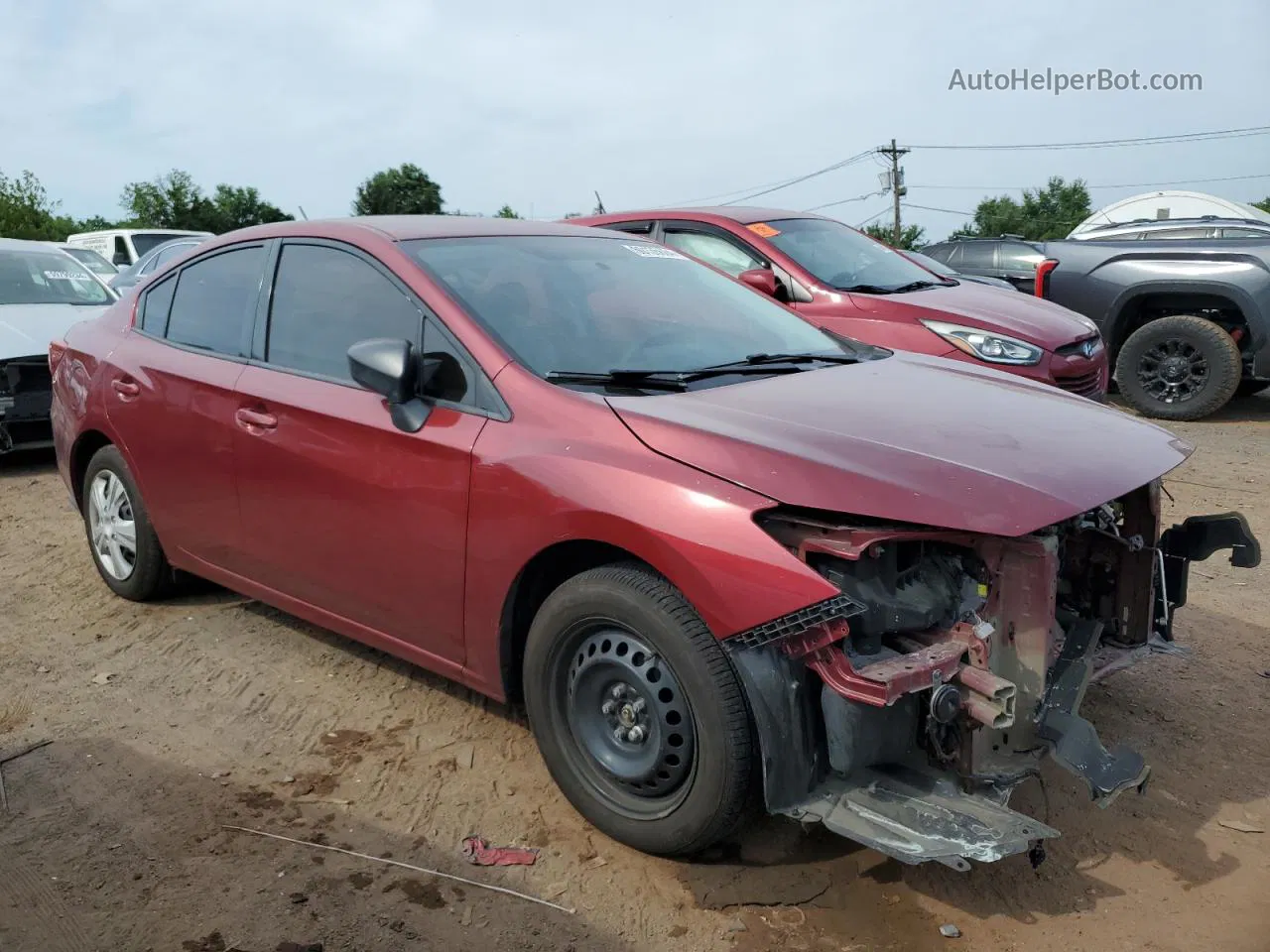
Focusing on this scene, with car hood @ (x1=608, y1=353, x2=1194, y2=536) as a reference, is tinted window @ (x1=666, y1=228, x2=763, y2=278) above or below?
above

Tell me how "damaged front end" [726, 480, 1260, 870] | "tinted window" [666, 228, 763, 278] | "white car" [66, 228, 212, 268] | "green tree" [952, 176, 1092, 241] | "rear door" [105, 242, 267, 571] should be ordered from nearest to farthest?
"damaged front end" [726, 480, 1260, 870] < "rear door" [105, 242, 267, 571] < "tinted window" [666, 228, 763, 278] < "white car" [66, 228, 212, 268] < "green tree" [952, 176, 1092, 241]

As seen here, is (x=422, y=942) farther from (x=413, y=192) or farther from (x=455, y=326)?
(x=413, y=192)

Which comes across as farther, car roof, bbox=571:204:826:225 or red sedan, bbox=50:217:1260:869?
car roof, bbox=571:204:826:225

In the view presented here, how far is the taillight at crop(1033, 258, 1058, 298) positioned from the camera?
9703 mm

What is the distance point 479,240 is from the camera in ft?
12.3

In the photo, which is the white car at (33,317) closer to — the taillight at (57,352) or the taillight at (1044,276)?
the taillight at (57,352)

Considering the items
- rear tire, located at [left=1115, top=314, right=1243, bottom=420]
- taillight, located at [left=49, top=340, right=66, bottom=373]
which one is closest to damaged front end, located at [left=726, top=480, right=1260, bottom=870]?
taillight, located at [left=49, top=340, right=66, bottom=373]

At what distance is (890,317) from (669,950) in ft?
15.7

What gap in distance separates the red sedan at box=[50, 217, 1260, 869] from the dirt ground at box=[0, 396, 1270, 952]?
0.92 feet

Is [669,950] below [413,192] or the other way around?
below

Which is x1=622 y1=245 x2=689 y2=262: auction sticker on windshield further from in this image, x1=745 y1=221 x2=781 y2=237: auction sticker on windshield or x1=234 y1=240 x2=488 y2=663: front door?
x1=745 y1=221 x2=781 y2=237: auction sticker on windshield

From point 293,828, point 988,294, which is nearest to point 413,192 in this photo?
point 988,294

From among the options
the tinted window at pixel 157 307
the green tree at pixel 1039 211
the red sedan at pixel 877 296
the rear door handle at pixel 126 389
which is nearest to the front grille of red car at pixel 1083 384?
the red sedan at pixel 877 296

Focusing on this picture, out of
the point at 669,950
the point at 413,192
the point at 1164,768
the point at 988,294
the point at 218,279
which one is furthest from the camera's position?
the point at 413,192
